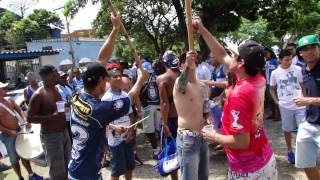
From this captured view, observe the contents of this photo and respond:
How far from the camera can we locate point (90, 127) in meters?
3.62

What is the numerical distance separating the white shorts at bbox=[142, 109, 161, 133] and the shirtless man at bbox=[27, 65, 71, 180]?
256 centimetres

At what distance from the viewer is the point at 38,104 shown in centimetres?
Answer: 609

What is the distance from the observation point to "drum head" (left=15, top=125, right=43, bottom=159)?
6.88 meters

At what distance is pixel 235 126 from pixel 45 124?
3576 mm

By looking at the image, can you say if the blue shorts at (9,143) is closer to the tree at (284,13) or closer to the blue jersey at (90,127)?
the blue jersey at (90,127)

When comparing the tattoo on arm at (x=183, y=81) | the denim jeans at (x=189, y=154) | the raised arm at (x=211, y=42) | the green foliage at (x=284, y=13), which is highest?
the green foliage at (x=284, y=13)

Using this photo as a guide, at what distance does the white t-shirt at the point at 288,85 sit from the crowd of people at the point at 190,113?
0.05ft

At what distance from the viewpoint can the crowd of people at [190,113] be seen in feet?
11.1

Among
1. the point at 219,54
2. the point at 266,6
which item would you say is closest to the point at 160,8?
the point at 266,6

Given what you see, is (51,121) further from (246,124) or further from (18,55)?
(18,55)

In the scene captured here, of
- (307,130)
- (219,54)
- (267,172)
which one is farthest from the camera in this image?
(307,130)

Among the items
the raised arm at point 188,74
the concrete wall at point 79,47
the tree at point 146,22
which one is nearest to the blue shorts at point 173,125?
the raised arm at point 188,74

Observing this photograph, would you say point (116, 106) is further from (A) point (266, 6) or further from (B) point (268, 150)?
(A) point (266, 6)

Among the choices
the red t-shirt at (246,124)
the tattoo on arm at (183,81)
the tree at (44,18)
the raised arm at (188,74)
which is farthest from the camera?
the tree at (44,18)
